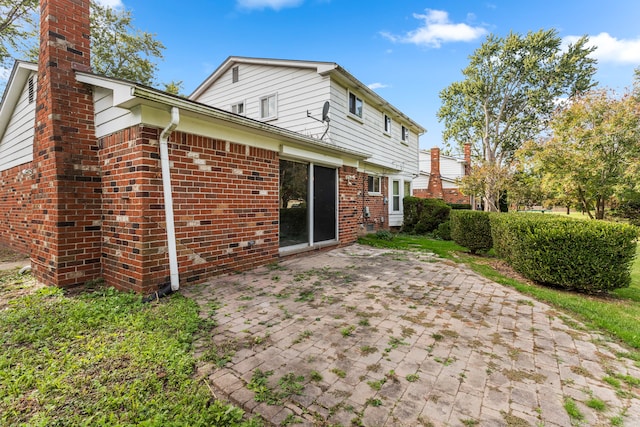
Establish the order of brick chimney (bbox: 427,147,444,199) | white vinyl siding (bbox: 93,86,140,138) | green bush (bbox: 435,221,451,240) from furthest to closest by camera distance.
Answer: brick chimney (bbox: 427,147,444,199)
green bush (bbox: 435,221,451,240)
white vinyl siding (bbox: 93,86,140,138)

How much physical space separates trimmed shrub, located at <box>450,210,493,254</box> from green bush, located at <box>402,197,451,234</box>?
4.36 meters

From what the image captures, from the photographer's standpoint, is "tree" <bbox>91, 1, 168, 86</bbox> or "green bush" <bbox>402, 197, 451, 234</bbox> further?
"tree" <bbox>91, 1, 168, 86</bbox>

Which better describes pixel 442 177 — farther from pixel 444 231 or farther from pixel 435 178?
pixel 444 231

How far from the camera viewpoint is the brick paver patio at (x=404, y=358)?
6.14ft

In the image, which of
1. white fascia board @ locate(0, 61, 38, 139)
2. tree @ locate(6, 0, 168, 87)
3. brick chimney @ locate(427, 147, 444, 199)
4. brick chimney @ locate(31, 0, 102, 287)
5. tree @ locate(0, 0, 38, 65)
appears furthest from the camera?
brick chimney @ locate(427, 147, 444, 199)

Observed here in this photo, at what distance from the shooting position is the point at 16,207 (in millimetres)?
7258

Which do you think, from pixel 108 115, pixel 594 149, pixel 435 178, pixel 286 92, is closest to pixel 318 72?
pixel 286 92

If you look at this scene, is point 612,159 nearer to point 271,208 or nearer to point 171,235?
point 271,208

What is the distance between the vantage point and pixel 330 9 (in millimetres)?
11602

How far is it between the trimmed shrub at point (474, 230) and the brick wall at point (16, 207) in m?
11.2

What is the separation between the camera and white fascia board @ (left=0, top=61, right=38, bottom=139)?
5823mm

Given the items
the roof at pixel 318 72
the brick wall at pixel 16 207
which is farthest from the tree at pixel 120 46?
the brick wall at pixel 16 207

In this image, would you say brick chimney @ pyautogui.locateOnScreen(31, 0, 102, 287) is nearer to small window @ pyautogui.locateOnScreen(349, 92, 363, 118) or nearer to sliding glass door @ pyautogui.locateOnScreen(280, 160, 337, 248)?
sliding glass door @ pyautogui.locateOnScreen(280, 160, 337, 248)

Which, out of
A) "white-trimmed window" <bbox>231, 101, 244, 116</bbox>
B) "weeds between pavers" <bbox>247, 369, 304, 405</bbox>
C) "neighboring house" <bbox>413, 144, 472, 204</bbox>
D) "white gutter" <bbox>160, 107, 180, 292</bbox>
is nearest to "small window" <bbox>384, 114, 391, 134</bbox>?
"white-trimmed window" <bbox>231, 101, 244, 116</bbox>
